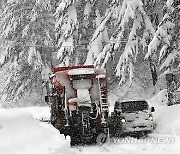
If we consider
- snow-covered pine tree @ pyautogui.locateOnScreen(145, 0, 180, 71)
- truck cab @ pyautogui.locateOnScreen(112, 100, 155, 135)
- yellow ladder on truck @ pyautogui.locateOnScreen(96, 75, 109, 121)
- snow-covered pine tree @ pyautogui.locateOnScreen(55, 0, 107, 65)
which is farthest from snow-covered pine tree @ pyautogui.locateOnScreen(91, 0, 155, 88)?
yellow ladder on truck @ pyautogui.locateOnScreen(96, 75, 109, 121)

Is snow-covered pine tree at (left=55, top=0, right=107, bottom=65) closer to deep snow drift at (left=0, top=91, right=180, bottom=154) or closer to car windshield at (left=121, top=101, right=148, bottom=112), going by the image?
car windshield at (left=121, top=101, right=148, bottom=112)

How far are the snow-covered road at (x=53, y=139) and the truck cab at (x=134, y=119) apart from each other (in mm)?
538

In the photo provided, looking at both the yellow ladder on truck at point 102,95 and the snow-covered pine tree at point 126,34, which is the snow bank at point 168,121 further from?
the snow-covered pine tree at point 126,34

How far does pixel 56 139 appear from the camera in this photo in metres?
12.3

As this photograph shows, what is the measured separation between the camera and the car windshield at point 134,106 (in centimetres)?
2144

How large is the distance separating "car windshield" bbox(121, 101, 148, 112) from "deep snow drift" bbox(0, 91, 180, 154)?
44.2 inches

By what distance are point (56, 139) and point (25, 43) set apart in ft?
87.7

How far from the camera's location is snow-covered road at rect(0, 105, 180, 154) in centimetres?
1043

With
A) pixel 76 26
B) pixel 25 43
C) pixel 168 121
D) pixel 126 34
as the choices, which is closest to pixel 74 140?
pixel 168 121

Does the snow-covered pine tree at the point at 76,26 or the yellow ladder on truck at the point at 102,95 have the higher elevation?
the snow-covered pine tree at the point at 76,26

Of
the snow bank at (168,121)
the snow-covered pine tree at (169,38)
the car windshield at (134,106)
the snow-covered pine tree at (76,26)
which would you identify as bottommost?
the snow bank at (168,121)

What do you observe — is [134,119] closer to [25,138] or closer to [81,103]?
[81,103]

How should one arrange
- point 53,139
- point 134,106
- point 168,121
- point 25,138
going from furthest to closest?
point 134,106 < point 168,121 < point 53,139 < point 25,138

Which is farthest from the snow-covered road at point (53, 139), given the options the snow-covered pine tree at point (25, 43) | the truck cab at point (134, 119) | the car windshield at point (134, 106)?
the snow-covered pine tree at point (25, 43)
